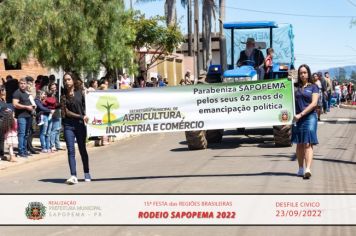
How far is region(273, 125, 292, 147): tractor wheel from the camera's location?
49.1 feet

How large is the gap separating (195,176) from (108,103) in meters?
2.04

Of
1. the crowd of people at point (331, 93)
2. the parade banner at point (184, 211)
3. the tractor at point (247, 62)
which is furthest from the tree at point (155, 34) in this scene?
the parade banner at point (184, 211)

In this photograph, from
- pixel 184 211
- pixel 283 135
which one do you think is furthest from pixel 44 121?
pixel 184 211

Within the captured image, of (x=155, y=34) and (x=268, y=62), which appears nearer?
(x=268, y=62)

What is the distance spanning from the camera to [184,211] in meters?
7.62

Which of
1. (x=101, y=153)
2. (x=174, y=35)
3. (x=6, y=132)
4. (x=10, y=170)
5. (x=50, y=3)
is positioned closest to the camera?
(x=10, y=170)

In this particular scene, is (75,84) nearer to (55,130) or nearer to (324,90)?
(55,130)

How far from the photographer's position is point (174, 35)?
113ft

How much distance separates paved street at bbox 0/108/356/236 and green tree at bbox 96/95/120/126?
1.11m

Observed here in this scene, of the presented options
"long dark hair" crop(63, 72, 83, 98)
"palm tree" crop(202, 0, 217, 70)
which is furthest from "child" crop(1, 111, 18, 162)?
"palm tree" crop(202, 0, 217, 70)

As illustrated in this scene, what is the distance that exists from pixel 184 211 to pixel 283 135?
7.82 meters

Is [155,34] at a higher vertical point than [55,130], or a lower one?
higher

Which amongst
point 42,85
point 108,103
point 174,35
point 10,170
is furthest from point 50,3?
point 174,35

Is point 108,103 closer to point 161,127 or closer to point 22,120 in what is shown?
point 161,127
